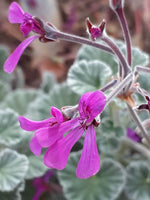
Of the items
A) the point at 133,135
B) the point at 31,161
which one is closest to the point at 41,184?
the point at 31,161

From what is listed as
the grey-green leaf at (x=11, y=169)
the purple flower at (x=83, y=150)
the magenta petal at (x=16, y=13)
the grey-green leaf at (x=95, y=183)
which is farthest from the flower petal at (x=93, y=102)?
the grey-green leaf at (x=95, y=183)

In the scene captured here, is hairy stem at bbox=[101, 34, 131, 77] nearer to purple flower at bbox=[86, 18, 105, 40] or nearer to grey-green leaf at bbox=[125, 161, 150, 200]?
purple flower at bbox=[86, 18, 105, 40]

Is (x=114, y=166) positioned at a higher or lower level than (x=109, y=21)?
lower

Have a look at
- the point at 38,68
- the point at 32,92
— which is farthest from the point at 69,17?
the point at 32,92

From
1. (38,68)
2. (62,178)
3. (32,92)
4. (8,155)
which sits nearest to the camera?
(8,155)

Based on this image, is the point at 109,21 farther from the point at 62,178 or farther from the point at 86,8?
the point at 62,178

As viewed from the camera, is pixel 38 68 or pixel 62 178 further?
pixel 38 68
